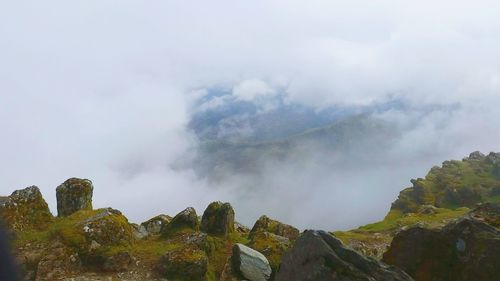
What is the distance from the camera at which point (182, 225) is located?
44.8 meters

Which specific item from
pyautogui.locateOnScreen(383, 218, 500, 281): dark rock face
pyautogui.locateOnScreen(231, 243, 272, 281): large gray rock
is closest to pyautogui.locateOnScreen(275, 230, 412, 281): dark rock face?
pyautogui.locateOnScreen(383, 218, 500, 281): dark rock face

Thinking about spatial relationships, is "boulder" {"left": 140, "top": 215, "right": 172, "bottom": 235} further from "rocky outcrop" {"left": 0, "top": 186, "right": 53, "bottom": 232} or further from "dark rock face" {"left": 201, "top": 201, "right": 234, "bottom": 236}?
"rocky outcrop" {"left": 0, "top": 186, "right": 53, "bottom": 232}

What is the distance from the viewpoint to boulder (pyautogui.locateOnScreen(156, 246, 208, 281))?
35125 mm

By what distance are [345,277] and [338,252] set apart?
4.99ft

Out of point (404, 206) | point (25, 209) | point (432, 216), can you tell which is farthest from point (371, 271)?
point (404, 206)

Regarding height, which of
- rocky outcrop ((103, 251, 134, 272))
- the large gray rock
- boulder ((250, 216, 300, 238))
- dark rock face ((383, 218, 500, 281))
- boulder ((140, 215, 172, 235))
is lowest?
dark rock face ((383, 218, 500, 281))

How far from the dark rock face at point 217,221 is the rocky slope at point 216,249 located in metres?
0.11

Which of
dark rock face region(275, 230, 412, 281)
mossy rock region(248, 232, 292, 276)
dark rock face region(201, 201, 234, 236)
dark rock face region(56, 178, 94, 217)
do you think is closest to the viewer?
dark rock face region(275, 230, 412, 281)

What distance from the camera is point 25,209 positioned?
38.2m

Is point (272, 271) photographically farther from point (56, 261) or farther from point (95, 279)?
point (56, 261)

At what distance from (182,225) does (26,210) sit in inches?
570

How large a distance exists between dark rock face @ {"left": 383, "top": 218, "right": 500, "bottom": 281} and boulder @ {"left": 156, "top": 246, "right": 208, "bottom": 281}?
48.9 feet

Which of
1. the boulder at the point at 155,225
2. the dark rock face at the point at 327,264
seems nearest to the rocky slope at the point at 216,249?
the dark rock face at the point at 327,264

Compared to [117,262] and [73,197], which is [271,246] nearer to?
[117,262]
